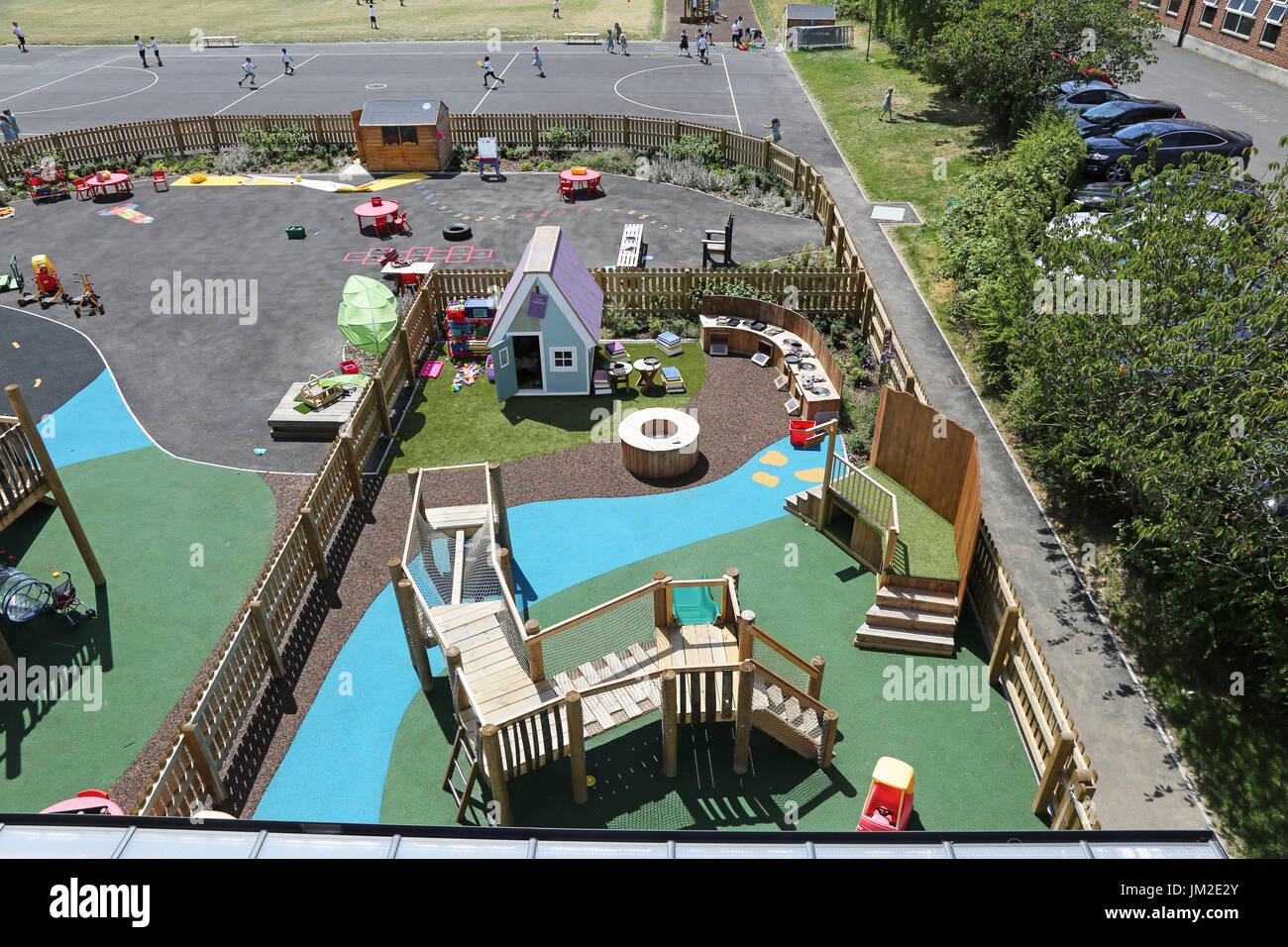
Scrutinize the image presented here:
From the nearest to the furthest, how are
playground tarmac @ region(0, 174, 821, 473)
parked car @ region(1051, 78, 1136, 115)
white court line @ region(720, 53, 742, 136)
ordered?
playground tarmac @ region(0, 174, 821, 473), parked car @ region(1051, 78, 1136, 115), white court line @ region(720, 53, 742, 136)

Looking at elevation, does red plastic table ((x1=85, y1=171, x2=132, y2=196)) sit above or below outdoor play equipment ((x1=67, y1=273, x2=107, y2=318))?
above

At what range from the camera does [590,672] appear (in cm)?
1326

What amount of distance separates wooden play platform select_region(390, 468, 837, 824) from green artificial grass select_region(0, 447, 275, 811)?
4.46 metres

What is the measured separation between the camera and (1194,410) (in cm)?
1351

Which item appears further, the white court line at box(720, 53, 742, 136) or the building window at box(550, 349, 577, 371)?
the white court line at box(720, 53, 742, 136)

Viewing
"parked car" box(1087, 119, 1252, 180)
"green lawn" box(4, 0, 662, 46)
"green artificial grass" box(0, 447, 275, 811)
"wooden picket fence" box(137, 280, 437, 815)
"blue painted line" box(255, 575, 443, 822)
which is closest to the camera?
"wooden picket fence" box(137, 280, 437, 815)

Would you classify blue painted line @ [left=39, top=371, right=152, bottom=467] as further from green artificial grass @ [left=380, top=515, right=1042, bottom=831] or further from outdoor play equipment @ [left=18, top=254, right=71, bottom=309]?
green artificial grass @ [left=380, top=515, right=1042, bottom=831]

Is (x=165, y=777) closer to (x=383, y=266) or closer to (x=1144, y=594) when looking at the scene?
(x=1144, y=594)

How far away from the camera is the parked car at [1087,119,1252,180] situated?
28.8 m

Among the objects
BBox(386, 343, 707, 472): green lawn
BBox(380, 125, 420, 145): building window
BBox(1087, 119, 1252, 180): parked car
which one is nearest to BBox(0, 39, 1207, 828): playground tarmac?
BBox(386, 343, 707, 472): green lawn

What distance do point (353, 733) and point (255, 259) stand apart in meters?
21.4

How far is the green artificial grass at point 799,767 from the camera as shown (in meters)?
12.1

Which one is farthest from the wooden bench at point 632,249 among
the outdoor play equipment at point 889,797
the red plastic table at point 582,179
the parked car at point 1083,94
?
the parked car at point 1083,94
